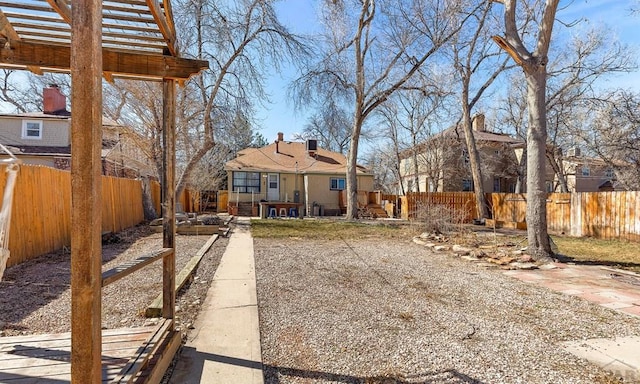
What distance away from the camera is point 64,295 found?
4465 millimetres

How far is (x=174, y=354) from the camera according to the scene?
9.15 feet

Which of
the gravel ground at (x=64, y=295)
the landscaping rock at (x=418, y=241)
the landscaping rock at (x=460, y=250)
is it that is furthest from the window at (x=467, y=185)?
the gravel ground at (x=64, y=295)

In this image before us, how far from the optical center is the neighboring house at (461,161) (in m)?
25.1

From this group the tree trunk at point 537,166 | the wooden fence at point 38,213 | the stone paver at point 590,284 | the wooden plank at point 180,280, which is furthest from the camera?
the tree trunk at point 537,166

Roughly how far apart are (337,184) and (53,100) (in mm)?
15866

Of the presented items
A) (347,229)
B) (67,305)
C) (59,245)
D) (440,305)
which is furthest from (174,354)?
(347,229)

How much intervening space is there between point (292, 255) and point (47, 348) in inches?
210

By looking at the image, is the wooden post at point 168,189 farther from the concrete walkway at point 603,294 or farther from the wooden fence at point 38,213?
the wooden fence at point 38,213

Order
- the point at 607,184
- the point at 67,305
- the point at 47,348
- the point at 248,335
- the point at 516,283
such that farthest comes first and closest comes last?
the point at 607,184 → the point at 516,283 → the point at 67,305 → the point at 248,335 → the point at 47,348

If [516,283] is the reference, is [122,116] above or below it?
above

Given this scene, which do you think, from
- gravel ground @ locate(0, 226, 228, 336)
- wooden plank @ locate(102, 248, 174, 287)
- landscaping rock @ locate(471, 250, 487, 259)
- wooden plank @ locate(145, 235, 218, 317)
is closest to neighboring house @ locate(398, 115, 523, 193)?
landscaping rock @ locate(471, 250, 487, 259)

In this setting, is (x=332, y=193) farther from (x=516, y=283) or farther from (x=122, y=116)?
(x=516, y=283)

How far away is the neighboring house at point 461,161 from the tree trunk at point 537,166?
55.2ft

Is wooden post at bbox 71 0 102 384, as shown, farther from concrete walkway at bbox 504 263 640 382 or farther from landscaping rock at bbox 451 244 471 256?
landscaping rock at bbox 451 244 471 256
